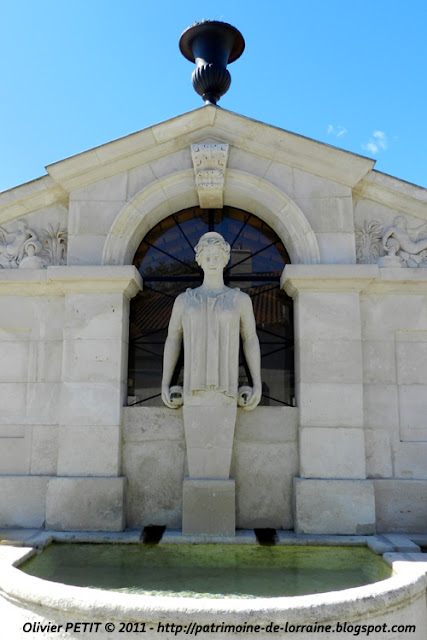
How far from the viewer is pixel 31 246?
7230 mm

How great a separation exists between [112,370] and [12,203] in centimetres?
272

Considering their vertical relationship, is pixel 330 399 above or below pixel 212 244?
below

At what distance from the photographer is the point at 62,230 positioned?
7.32 meters

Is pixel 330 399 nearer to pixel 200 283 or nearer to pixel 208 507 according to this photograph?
pixel 208 507

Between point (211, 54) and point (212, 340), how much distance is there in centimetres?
493

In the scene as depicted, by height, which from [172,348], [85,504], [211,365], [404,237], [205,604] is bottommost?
[205,604]

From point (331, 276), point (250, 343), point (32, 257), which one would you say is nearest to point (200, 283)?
point (250, 343)

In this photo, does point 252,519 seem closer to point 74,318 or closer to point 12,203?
point 74,318

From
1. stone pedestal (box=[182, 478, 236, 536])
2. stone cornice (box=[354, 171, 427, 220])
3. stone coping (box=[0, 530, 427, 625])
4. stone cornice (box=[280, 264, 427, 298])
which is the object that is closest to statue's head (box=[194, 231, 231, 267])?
stone cornice (box=[280, 264, 427, 298])

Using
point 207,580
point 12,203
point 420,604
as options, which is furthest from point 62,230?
point 420,604

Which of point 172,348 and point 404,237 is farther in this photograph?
point 404,237

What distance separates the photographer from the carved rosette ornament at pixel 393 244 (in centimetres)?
699

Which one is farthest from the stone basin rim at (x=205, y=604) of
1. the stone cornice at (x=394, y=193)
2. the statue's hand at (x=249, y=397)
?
the stone cornice at (x=394, y=193)

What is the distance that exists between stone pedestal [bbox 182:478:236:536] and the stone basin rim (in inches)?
96.3
